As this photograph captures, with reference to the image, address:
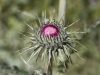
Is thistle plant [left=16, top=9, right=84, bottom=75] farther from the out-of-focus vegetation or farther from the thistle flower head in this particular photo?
the out-of-focus vegetation

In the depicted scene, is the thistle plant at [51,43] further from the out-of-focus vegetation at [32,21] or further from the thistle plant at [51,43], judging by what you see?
the out-of-focus vegetation at [32,21]

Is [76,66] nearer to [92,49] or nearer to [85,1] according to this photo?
[92,49]

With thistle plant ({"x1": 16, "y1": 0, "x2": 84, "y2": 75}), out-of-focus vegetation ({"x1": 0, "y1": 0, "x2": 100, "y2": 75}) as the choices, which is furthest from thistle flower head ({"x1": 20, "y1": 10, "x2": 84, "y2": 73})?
out-of-focus vegetation ({"x1": 0, "y1": 0, "x2": 100, "y2": 75})

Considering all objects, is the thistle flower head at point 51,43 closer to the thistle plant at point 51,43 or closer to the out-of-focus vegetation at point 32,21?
the thistle plant at point 51,43

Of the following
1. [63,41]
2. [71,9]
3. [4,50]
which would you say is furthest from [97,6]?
[63,41]

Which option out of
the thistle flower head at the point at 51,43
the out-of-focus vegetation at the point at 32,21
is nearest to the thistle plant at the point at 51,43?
the thistle flower head at the point at 51,43

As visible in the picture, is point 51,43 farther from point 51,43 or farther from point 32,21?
point 32,21

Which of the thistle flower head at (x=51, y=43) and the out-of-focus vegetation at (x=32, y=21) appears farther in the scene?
the out-of-focus vegetation at (x=32, y=21)

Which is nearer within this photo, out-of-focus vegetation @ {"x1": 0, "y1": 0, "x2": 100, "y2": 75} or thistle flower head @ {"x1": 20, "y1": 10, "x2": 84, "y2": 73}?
thistle flower head @ {"x1": 20, "y1": 10, "x2": 84, "y2": 73}

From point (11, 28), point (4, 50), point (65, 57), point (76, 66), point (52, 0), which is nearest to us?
point (65, 57)
